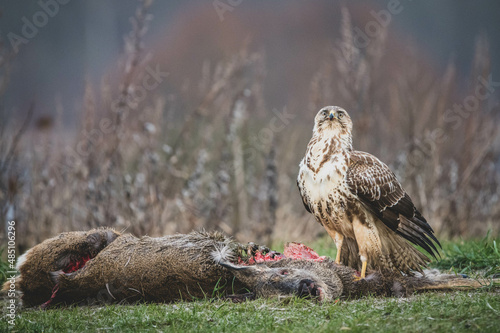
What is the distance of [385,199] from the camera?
14.4 feet

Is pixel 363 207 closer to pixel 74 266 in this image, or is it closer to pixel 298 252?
→ pixel 298 252

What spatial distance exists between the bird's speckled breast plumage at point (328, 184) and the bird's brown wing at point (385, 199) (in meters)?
0.08

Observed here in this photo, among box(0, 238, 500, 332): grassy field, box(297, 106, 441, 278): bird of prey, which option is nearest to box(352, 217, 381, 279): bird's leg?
box(297, 106, 441, 278): bird of prey

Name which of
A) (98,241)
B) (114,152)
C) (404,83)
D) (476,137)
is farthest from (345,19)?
(98,241)

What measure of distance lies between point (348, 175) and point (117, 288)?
6.72 ft

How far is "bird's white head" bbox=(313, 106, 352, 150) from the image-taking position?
4.67 meters

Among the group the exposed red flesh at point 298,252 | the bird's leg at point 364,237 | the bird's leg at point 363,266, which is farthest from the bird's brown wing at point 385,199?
the exposed red flesh at point 298,252

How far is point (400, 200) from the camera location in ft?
14.7

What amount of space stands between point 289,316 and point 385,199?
1.56 meters

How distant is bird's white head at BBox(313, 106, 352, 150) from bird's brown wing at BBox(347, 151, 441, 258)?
0.20 metres

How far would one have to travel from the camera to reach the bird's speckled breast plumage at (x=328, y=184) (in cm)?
433
